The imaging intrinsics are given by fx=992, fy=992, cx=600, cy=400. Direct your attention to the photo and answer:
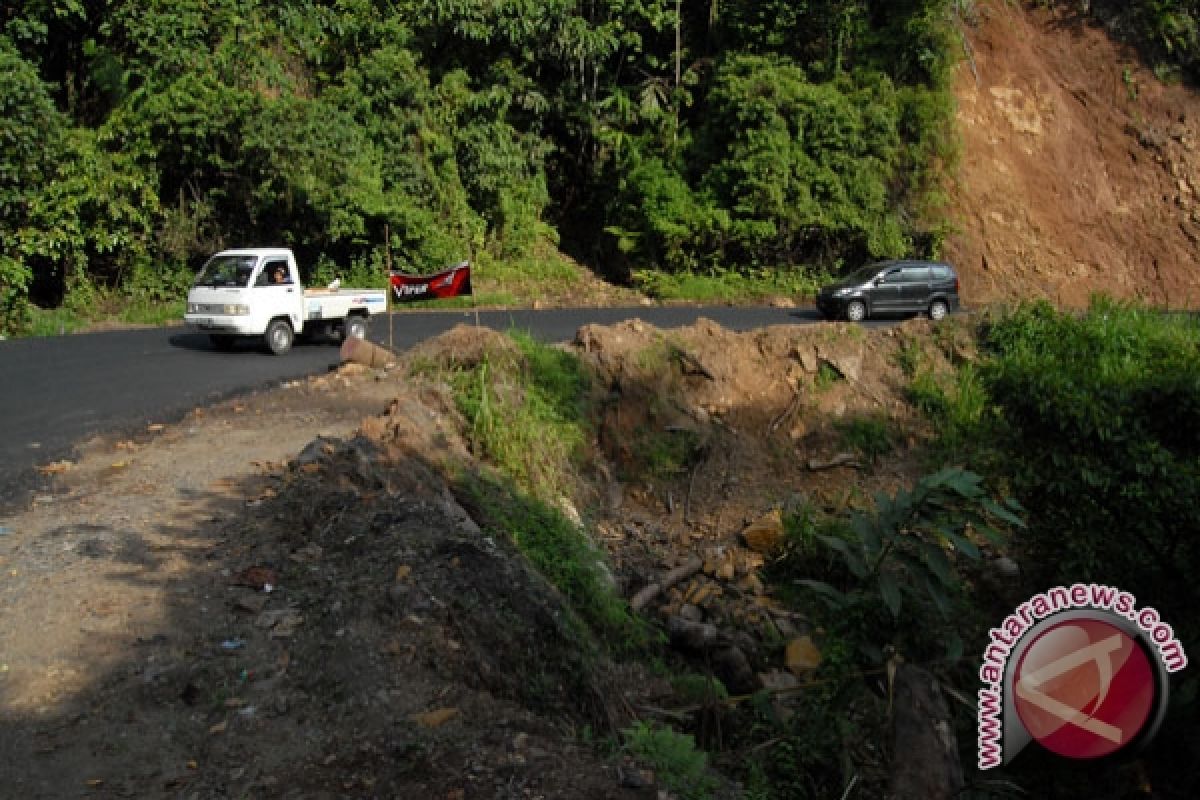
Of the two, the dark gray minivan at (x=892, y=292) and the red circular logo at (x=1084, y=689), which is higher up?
the dark gray minivan at (x=892, y=292)

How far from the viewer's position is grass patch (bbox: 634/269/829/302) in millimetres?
26516

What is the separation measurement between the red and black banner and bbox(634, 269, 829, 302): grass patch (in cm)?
1316

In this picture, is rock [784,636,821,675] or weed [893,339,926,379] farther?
weed [893,339,926,379]

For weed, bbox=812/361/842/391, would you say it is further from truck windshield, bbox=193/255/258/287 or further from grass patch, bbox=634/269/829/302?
grass patch, bbox=634/269/829/302

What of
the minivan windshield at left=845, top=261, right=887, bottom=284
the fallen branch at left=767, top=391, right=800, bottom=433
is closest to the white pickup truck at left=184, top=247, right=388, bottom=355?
the fallen branch at left=767, top=391, right=800, bottom=433

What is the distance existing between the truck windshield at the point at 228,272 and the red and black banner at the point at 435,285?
12.3ft


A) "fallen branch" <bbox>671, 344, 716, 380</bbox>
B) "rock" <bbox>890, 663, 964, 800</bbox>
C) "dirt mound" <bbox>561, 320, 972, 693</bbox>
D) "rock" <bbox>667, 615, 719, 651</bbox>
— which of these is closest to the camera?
"rock" <bbox>890, 663, 964, 800</bbox>

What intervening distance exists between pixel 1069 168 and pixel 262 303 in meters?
25.4

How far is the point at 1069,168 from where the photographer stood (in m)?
30.7

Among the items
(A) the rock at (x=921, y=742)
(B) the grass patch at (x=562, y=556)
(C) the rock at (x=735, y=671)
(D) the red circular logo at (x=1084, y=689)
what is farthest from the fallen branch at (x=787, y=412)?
(D) the red circular logo at (x=1084, y=689)

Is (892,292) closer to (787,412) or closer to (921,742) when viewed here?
(787,412)

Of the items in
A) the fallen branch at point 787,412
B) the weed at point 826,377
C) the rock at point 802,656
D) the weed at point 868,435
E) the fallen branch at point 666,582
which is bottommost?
the rock at point 802,656

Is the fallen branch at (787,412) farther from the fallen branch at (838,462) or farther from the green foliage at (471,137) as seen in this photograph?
the green foliage at (471,137)

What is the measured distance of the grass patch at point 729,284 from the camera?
87.0 feet
